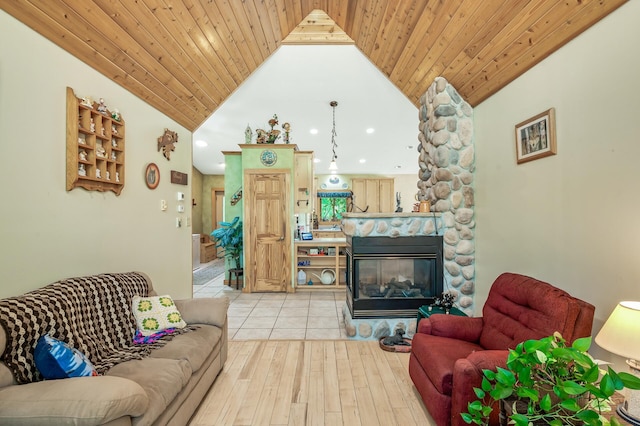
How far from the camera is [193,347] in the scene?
2.17 metres

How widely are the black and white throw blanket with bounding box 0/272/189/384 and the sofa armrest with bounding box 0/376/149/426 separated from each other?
0.20 metres

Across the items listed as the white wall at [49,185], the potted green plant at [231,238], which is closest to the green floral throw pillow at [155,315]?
Answer: the white wall at [49,185]

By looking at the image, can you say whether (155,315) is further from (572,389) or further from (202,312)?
(572,389)

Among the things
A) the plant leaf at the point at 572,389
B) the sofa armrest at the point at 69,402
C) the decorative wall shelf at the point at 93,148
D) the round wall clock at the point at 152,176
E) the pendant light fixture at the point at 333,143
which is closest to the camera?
the plant leaf at the point at 572,389

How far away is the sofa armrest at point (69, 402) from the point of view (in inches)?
50.3

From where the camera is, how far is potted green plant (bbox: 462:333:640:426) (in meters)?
0.69

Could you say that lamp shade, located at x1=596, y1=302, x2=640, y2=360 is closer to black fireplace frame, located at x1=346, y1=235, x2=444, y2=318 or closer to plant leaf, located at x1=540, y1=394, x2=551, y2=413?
plant leaf, located at x1=540, y1=394, x2=551, y2=413

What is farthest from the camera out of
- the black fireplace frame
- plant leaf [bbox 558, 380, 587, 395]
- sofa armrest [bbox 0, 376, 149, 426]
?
the black fireplace frame

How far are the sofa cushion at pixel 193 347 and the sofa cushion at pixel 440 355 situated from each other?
1.48 meters

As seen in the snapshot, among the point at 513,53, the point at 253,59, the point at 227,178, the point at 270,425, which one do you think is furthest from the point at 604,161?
the point at 227,178

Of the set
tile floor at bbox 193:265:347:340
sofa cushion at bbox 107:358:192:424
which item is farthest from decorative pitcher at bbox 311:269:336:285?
sofa cushion at bbox 107:358:192:424

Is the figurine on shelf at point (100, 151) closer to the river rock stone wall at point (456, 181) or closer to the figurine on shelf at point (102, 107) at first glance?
Result: the figurine on shelf at point (102, 107)

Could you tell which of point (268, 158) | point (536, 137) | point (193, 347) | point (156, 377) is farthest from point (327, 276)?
point (156, 377)

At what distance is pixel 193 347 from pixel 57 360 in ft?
2.50
